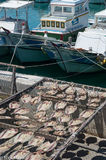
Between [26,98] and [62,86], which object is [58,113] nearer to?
[26,98]

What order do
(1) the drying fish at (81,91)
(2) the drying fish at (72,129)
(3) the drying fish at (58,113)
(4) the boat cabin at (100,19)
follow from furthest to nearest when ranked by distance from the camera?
(4) the boat cabin at (100,19) < (1) the drying fish at (81,91) < (3) the drying fish at (58,113) < (2) the drying fish at (72,129)

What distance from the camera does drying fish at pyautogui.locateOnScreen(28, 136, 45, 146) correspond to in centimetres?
1026

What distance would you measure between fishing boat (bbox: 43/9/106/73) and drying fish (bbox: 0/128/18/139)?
43.6 ft

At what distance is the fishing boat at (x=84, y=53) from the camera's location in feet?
76.7

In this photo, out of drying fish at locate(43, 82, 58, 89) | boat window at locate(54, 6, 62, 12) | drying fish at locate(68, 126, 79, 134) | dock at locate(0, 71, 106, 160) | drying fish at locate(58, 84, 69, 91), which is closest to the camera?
drying fish at locate(68, 126, 79, 134)

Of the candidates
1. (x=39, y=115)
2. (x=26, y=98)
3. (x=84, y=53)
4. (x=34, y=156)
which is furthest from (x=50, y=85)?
(x=84, y=53)

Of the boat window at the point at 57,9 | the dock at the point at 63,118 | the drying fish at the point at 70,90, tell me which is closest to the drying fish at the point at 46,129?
the dock at the point at 63,118

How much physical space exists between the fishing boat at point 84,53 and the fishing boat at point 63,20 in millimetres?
2359

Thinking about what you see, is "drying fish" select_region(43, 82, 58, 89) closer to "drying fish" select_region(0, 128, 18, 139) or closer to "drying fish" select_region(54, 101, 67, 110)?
"drying fish" select_region(54, 101, 67, 110)

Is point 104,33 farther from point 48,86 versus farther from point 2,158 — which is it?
point 2,158

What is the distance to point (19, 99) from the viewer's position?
43.5ft

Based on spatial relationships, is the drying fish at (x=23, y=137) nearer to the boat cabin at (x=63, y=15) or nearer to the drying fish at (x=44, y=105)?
the drying fish at (x=44, y=105)

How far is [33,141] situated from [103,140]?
3799mm

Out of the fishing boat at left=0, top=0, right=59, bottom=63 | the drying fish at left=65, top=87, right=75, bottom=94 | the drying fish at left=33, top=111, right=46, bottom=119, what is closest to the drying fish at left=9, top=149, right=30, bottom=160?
the drying fish at left=33, top=111, right=46, bottom=119
